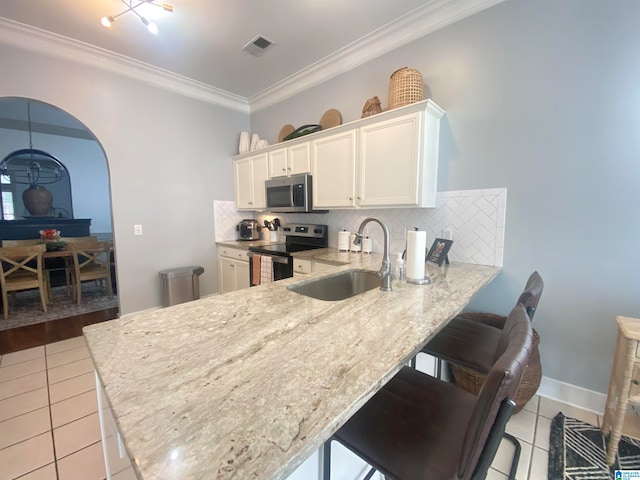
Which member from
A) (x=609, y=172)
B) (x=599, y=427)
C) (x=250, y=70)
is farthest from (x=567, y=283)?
(x=250, y=70)

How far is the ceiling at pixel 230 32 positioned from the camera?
2.11 meters

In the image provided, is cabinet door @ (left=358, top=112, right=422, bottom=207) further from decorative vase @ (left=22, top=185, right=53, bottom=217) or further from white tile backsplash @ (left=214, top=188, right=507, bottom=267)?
decorative vase @ (left=22, top=185, right=53, bottom=217)

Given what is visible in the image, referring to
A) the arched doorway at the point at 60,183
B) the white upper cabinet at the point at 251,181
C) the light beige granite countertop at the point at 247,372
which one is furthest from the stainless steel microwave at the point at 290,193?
the arched doorway at the point at 60,183

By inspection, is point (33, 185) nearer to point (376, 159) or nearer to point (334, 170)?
point (334, 170)

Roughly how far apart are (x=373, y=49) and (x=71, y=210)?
728 centimetres

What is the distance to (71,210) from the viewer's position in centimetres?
610

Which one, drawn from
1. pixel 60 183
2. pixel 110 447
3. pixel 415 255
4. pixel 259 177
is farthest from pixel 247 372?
pixel 60 183

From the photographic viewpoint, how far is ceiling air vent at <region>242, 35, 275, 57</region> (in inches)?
98.4

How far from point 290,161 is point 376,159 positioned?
3.82ft

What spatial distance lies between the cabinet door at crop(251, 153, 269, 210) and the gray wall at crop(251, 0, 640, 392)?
2109 millimetres

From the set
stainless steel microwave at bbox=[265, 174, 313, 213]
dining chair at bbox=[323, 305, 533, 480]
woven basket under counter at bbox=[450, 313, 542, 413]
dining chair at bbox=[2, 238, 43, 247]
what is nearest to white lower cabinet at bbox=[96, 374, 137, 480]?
dining chair at bbox=[323, 305, 533, 480]

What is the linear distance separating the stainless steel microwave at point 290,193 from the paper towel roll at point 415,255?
1590 mm

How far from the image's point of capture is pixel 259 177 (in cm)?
353

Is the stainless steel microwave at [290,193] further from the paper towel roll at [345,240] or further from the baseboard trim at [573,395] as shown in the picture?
the baseboard trim at [573,395]
